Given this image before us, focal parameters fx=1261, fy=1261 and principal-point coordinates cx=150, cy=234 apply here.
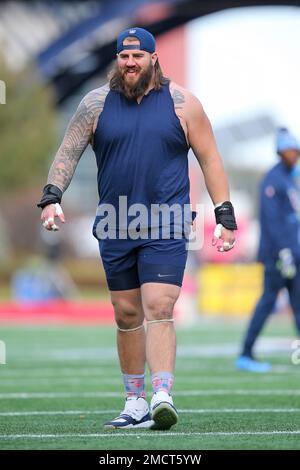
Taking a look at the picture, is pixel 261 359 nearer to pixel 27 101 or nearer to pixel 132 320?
pixel 132 320

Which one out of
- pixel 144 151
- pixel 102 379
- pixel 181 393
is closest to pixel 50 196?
pixel 144 151

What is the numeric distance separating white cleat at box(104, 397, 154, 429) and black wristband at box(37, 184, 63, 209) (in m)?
1.22

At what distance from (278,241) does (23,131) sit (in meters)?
28.5

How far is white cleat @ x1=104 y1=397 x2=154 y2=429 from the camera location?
22.8 ft

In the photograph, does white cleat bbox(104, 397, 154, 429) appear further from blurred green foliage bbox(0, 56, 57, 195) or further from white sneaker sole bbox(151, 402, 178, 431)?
blurred green foliage bbox(0, 56, 57, 195)

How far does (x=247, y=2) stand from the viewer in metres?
45.6

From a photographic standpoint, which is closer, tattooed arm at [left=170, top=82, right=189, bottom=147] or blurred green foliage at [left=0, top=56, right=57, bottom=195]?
tattooed arm at [left=170, top=82, right=189, bottom=147]

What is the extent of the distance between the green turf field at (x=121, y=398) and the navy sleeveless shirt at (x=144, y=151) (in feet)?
4.12

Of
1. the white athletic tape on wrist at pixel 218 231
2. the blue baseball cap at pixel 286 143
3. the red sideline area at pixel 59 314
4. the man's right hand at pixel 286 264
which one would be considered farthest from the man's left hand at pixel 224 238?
the red sideline area at pixel 59 314

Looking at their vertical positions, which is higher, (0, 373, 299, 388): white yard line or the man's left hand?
the man's left hand

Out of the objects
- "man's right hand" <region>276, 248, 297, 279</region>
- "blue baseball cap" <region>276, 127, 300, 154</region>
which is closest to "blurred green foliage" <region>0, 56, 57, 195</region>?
"blue baseball cap" <region>276, 127, 300, 154</region>
